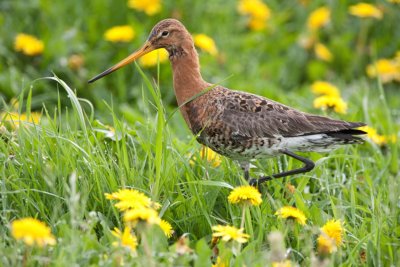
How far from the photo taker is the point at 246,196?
447 centimetres

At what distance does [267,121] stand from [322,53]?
4194 millimetres

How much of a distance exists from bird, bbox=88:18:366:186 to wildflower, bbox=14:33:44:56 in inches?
116

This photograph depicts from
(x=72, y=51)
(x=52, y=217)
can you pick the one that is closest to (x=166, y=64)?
(x=72, y=51)

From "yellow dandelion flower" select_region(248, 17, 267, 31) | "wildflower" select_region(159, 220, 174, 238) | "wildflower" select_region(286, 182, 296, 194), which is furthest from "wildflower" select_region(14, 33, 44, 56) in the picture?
"wildflower" select_region(159, 220, 174, 238)

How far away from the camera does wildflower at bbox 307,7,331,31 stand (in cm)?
952

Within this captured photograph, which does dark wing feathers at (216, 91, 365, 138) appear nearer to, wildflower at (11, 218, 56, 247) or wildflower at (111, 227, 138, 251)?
wildflower at (111, 227, 138, 251)

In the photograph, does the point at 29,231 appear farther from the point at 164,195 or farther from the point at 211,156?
the point at 211,156

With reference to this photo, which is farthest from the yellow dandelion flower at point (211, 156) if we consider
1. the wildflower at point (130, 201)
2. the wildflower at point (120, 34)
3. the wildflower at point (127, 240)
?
the wildflower at point (120, 34)

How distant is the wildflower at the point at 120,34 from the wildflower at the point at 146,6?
1.00ft

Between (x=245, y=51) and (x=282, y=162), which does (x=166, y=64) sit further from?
(x=282, y=162)

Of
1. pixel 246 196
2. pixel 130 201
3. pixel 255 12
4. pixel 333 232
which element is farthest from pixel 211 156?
pixel 255 12

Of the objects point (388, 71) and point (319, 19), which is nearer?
point (388, 71)

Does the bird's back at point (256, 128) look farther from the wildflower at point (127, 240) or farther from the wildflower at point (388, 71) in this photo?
the wildflower at point (388, 71)

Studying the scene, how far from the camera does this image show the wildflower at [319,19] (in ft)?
31.2
